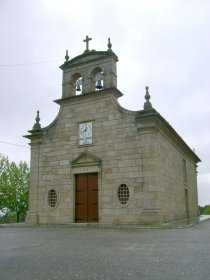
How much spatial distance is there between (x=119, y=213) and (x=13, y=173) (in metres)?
24.2

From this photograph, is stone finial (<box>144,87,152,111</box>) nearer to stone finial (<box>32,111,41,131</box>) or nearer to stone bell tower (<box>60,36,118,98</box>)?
stone bell tower (<box>60,36,118,98</box>)

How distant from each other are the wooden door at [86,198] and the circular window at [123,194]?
1.32 meters

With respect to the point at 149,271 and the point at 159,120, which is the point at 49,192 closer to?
the point at 159,120

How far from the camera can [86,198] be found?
15.8 m

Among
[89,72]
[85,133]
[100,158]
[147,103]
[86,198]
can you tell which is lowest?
[86,198]

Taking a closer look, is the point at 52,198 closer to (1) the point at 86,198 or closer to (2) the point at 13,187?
(1) the point at 86,198

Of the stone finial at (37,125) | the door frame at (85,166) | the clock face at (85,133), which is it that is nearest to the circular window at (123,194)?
the door frame at (85,166)

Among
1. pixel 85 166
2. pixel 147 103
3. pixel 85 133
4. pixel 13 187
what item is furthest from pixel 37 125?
pixel 13 187

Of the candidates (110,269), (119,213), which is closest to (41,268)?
(110,269)

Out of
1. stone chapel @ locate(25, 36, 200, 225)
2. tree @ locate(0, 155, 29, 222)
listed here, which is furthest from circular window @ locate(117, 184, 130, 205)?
tree @ locate(0, 155, 29, 222)

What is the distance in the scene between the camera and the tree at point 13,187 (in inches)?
1383

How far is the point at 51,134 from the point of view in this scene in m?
17.5

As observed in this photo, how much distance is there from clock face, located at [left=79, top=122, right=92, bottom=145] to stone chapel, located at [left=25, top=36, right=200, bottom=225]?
0.17 feet

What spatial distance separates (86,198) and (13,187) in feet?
71.4
